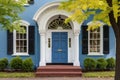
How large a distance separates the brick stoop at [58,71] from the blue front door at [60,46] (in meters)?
1.64

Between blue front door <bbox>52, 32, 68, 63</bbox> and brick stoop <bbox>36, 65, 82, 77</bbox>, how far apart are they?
5.39ft

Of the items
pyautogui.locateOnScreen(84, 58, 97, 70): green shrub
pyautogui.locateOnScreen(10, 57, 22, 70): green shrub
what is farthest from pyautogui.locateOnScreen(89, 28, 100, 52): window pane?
pyautogui.locateOnScreen(10, 57, 22, 70): green shrub

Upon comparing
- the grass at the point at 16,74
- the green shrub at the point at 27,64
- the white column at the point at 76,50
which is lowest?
the grass at the point at 16,74

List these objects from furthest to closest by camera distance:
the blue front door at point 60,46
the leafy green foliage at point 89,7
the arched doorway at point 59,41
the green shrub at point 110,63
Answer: the blue front door at point 60,46, the arched doorway at point 59,41, the green shrub at point 110,63, the leafy green foliage at point 89,7

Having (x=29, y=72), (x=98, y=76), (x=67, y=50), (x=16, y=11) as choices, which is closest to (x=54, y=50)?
(x=67, y=50)

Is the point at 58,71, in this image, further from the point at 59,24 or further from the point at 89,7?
the point at 89,7

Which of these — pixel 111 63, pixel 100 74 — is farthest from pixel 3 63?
pixel 111 63

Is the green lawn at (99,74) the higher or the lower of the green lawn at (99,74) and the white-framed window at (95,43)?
the lower

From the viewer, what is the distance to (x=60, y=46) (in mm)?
23359

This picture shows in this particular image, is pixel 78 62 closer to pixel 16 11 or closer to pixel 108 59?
pixel 108 59

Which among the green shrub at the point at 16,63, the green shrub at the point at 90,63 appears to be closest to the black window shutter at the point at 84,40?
the green shrub at the point at 90,63

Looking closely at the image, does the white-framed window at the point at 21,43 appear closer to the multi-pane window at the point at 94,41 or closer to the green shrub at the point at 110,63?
the multi-pane window at the point at 94,41

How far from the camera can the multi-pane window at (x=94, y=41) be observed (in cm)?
2309

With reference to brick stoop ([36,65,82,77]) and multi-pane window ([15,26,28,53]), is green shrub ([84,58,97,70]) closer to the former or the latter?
brick stoop ([36,65,82,77])
